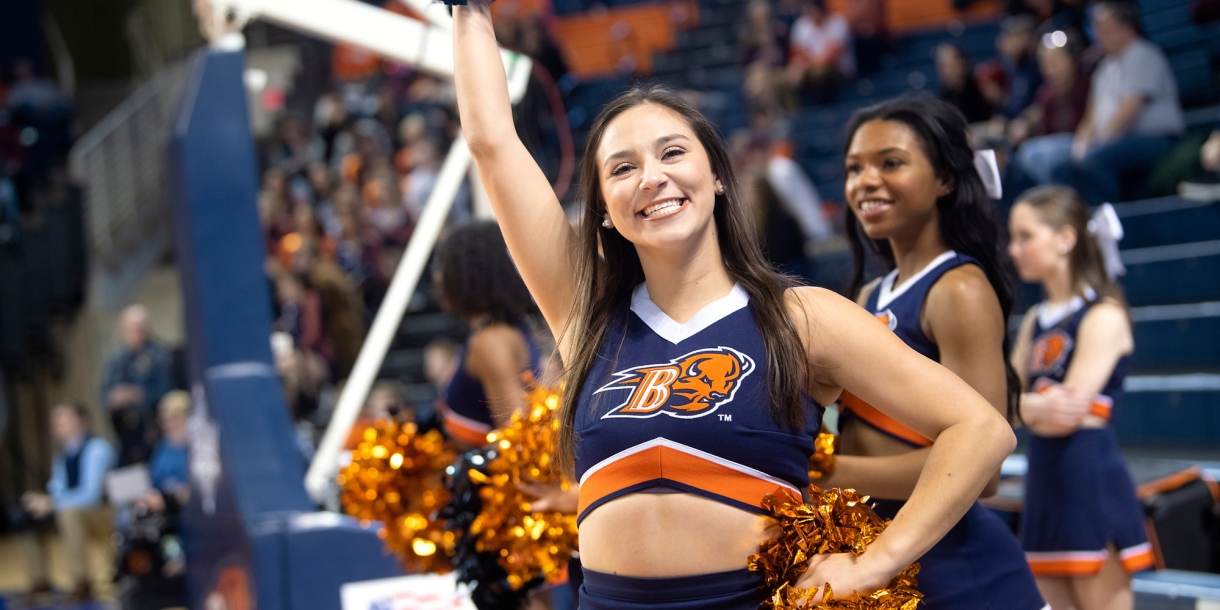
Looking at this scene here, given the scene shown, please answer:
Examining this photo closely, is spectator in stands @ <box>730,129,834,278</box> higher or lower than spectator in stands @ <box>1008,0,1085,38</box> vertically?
lower

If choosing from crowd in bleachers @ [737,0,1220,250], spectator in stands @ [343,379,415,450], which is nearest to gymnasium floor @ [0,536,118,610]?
spectator in stands @ [343,379,415,450]

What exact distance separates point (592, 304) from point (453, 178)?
104 inches

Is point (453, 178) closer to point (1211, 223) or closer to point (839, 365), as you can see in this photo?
point (839, 365)

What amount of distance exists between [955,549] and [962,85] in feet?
21.0

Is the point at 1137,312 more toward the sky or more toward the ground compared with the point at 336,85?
more toward the ground

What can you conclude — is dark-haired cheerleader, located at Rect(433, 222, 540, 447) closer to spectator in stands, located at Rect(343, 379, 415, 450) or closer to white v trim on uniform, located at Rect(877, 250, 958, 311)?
spectator in stands, located at Rect(343, 379, 415, 450)

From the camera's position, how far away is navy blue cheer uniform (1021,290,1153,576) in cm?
284

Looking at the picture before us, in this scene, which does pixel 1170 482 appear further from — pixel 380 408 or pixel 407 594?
pixel 380 408

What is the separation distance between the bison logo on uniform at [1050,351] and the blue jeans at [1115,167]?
11.7 feet

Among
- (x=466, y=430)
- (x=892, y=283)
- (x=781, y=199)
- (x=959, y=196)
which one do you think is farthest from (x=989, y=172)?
(x=781, y=199)

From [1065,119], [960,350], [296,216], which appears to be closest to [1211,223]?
[1065,119]

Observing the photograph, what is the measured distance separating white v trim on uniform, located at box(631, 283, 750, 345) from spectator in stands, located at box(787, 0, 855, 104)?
8842 mm

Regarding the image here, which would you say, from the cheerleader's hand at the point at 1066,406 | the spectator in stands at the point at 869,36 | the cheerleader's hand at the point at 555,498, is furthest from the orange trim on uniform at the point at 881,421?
the spectator in stands at the point at 869,36

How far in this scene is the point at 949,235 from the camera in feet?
7.48
